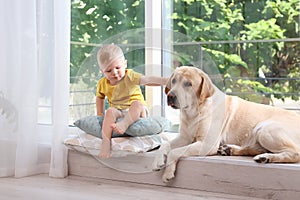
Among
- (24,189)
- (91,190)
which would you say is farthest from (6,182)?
(91,190)

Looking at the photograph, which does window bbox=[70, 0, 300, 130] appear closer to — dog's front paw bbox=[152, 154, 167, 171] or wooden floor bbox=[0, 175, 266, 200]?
dog's front paw bbox=[152, 154, 167, 171]

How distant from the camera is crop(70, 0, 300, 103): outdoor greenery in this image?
2506 mm

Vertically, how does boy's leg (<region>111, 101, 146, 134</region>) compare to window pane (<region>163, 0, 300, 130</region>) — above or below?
below

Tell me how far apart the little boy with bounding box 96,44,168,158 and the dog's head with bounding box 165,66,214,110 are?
5.1 inches

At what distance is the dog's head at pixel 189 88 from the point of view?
2.29 m

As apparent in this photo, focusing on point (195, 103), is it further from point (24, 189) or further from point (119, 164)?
point (24, 189)

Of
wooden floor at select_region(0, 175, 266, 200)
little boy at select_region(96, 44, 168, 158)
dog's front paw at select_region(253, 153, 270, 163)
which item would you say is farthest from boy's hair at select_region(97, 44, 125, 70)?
dog's front paw at select_region(253, 153, 270, 163)

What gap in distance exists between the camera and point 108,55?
248cm

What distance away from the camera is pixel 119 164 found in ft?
8.20

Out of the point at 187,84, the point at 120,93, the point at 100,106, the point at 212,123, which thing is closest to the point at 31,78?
the point at 100,106

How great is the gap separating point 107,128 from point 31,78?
50 cm

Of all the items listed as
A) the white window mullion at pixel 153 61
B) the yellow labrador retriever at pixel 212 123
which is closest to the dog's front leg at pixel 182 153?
the yellow labrador retriever at pixel 212 123

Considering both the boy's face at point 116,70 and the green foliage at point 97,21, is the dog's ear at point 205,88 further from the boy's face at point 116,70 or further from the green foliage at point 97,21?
the green foliage at point 97,21

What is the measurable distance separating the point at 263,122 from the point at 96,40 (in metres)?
1.11
